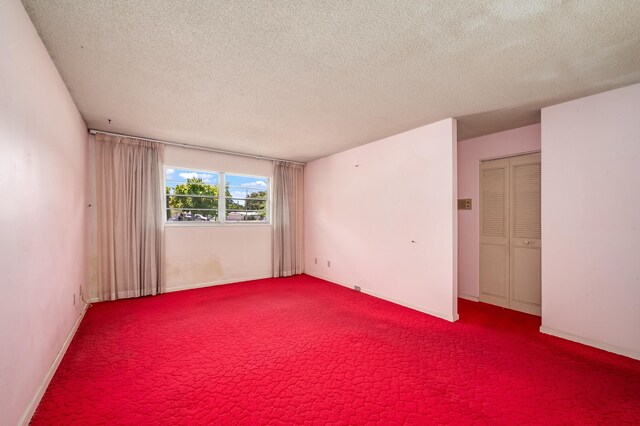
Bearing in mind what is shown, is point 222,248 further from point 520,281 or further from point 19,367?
point 520,281

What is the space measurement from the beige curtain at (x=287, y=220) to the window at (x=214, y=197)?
0.93 ft

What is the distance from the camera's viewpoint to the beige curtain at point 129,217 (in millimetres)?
4227

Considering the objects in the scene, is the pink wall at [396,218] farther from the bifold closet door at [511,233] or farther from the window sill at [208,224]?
the window sill at [208,224]

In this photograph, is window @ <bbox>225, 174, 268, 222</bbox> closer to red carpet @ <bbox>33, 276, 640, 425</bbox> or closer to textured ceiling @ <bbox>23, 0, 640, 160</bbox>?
textured ceiling @ <bbox>23, 0, 640, 160</bbox>

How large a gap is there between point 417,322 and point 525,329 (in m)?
1.25

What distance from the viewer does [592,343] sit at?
110 inches

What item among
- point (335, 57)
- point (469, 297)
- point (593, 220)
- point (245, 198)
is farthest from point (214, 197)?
point (593, 220)

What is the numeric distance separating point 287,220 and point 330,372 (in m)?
4.04

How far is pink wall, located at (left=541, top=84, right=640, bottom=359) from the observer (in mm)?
2617

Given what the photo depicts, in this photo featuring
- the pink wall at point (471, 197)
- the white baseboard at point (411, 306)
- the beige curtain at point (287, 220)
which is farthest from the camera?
the beige curtain at point (287, 220)

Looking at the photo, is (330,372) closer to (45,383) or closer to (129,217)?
(45,383)

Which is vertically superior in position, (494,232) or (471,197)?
(471,197)

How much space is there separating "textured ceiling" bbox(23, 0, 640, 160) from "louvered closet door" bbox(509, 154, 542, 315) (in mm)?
723

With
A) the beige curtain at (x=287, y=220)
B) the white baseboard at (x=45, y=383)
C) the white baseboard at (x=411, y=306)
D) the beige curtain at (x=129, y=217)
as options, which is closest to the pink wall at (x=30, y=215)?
the white baseboard at (x=45, y=383)
